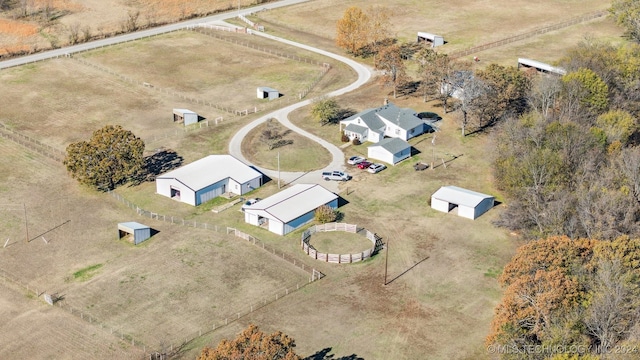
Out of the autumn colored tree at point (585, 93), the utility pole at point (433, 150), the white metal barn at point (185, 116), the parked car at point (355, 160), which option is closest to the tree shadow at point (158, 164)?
the white metal barn at point (185, 116)

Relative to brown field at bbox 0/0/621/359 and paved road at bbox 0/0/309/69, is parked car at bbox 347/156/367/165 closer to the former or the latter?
brown field at bbox 0/0/621/359

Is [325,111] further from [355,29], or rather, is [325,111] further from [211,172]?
[355,29]

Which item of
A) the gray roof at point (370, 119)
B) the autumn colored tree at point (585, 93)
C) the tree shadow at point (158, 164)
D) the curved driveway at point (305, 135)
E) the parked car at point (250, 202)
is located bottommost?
the tree shadow at point (158, 164)

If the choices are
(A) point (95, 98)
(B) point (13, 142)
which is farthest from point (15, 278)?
(A) point (95, 98)

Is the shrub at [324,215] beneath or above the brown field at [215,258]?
above

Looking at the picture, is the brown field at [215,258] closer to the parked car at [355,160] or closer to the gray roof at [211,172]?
the gray roof at [211,172]

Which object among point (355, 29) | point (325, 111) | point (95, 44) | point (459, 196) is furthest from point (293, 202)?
point (95, 44)
